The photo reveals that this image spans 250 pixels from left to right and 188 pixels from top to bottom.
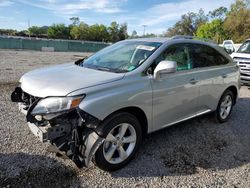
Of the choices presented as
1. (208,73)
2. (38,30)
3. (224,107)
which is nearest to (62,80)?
(208,73)

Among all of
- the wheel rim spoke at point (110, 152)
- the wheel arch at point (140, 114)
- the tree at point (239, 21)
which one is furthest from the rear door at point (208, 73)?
the tree at point (239, 21)

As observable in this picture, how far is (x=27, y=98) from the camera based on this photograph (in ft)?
11.7

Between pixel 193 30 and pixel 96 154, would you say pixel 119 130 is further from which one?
pixel 193 30

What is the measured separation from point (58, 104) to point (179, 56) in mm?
2244

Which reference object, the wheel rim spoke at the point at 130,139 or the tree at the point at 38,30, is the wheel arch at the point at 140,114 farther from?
the tree at the point at 38,30

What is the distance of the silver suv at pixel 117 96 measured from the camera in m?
3.03

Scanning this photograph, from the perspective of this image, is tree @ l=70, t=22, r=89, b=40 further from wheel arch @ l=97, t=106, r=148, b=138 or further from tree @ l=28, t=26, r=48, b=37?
wheel arch @ l=97, t=106, r=148, b=138

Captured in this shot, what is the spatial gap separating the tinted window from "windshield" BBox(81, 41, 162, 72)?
0.64 ft

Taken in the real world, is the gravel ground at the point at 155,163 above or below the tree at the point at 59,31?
below

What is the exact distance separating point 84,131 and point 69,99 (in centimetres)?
43

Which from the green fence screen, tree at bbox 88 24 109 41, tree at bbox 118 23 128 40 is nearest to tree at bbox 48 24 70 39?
tree at bbox 88 24 109 41

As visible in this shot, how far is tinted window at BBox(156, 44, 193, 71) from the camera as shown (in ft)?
13.3

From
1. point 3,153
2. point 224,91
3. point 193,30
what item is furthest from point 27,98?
point 193,30

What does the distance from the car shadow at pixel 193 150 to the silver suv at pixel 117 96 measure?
335 mm
